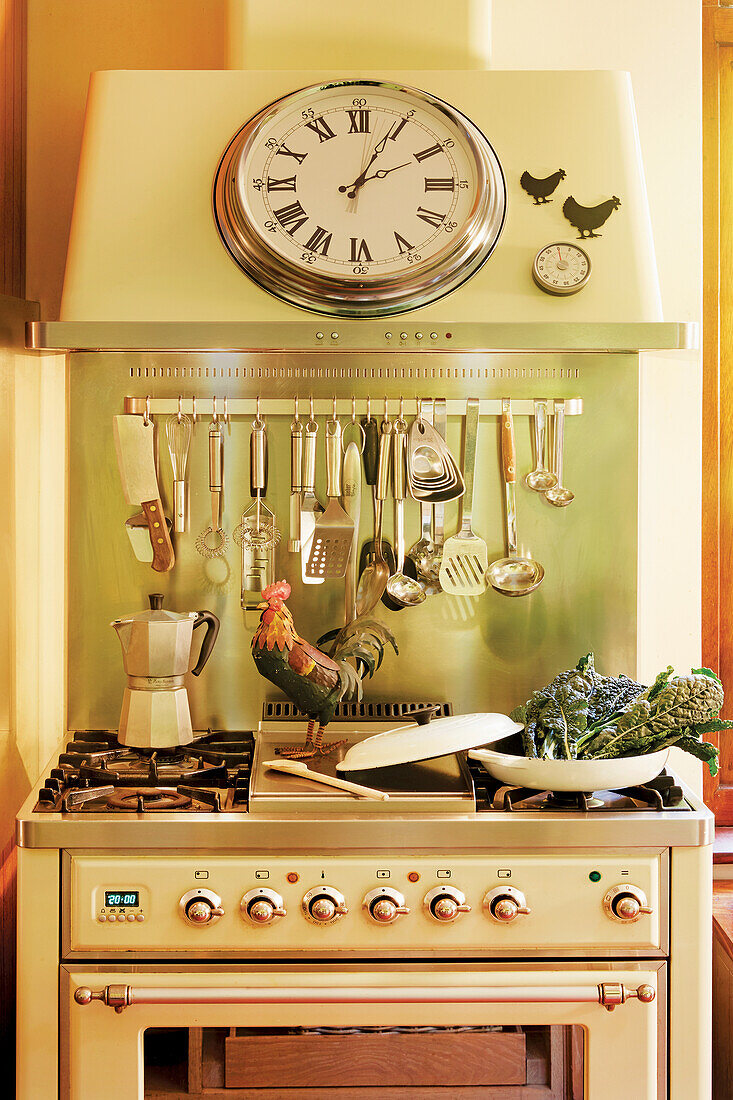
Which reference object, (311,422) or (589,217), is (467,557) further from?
(589,217)

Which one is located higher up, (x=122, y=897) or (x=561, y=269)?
(x=561, y=269)

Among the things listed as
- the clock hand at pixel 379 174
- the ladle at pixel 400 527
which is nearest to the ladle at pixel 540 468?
the ladle at pixel 400 527

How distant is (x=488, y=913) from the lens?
1.55 meters

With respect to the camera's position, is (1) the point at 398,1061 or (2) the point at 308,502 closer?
(1) the point at 398,1061

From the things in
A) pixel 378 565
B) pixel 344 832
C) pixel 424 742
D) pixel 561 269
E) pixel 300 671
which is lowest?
pixel 344 832

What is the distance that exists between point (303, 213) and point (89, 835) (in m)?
1.12

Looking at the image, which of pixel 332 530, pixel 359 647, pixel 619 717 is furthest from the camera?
pixel 332 530

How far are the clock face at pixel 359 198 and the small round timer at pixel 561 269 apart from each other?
96 millimetres

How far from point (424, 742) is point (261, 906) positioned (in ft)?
1.19

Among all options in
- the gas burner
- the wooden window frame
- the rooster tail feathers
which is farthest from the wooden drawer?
the wooden window frame

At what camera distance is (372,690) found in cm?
205

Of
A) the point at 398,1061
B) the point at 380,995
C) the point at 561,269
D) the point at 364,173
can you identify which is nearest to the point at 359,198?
the point at 364,173

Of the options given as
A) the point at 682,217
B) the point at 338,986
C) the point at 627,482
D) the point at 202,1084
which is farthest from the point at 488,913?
the point at 682,217

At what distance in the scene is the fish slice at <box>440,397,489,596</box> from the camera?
1986mm
